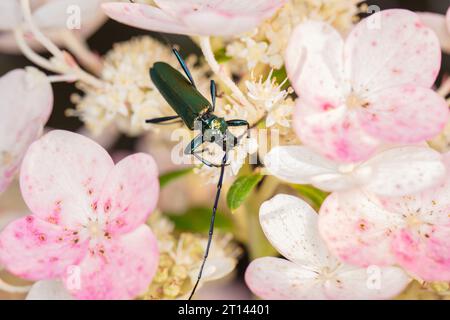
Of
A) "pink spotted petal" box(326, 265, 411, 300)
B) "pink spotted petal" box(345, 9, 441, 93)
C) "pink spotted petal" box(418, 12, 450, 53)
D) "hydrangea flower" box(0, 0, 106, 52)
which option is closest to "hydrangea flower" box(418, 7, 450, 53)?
"pink spotted petal" box(418, 12, 450, 53)

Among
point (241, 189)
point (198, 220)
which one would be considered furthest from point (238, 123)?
point (198, 220)

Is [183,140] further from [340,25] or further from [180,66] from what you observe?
[340,25]

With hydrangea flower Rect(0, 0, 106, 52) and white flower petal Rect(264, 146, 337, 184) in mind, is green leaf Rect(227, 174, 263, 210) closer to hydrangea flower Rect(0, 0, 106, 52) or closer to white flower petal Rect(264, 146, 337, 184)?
white flower petal Rect(264, 146, 337, 184)

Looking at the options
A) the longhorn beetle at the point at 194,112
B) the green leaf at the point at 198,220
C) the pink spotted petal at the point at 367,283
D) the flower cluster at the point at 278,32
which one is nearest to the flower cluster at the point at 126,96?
the longhorn beetle at the point at 194,112

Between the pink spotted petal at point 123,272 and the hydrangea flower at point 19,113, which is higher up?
the hydrangea flower at point 19,113

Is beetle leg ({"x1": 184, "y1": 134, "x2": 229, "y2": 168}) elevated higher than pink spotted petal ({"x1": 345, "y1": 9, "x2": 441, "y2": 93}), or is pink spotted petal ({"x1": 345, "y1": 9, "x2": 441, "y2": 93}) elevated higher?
pink spotted petal ({"x1": 345, "y1": 9, "x2": 441, "y2": 93})

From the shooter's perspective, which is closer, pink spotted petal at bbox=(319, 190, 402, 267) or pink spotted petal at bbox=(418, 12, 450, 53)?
pink spotted petal at bbox=(319, 190, 402, 267)

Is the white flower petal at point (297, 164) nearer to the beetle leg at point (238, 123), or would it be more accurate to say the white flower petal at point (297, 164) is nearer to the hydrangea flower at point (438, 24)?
the beetle leg at point (238, 123)

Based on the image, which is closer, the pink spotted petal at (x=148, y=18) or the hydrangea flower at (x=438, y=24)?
the pink spotted petal at (x=148, y=18)
